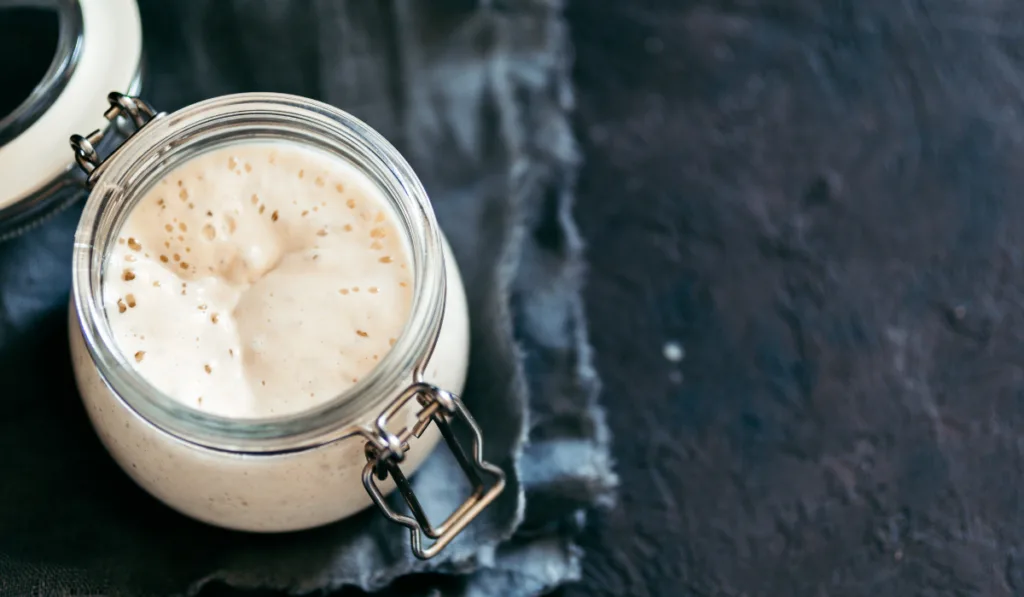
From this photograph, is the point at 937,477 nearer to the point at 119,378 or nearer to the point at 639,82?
the point at 639,82

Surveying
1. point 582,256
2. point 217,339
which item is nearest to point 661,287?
point 582,256

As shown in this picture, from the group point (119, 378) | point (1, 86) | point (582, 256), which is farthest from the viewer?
point (582, 256)

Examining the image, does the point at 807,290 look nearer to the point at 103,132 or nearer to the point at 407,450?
the point at 407,450

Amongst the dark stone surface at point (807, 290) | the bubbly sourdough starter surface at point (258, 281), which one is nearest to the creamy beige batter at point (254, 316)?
the bubbly sourdough starter surface at point (258, 281)

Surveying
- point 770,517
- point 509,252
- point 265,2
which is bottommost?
point 770,517

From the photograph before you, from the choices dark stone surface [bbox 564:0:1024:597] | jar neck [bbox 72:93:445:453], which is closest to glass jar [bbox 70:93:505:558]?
jar neck [bbox 72:93:445:453]

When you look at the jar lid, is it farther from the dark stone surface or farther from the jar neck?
the dark stone surface

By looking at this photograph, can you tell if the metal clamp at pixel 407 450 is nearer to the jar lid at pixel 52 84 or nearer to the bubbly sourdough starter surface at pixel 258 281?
the bubbly sourdough starter surface at pixel 258 281

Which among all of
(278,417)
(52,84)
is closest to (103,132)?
(52,84)
